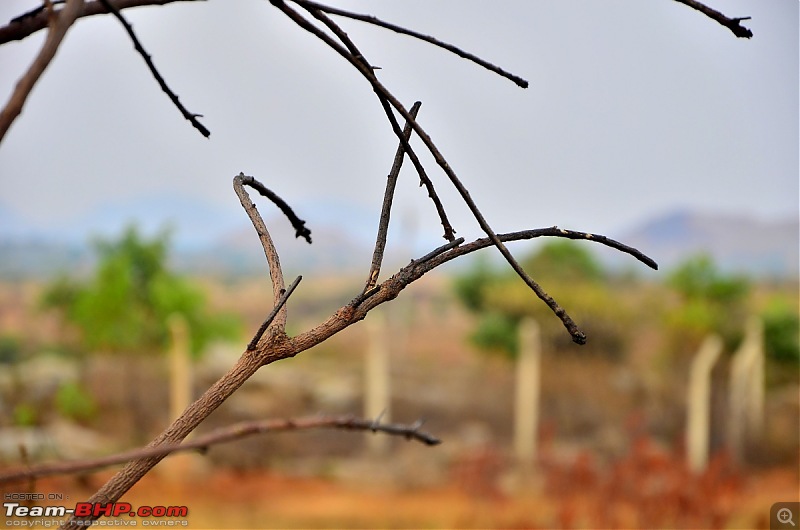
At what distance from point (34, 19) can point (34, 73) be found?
139 mm

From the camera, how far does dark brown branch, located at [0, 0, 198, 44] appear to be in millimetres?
523

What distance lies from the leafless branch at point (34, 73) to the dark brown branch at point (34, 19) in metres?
0.08

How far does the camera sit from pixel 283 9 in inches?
22.2

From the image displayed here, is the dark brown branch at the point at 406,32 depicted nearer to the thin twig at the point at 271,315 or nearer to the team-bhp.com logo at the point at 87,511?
the thin twig at the point at 271,315

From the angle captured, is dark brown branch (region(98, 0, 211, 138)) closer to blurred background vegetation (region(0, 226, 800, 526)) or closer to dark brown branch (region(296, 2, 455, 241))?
dark brown branch (region(296, 2, 455, 241))

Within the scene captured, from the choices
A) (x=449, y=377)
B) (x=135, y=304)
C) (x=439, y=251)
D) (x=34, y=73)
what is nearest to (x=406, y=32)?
(x=439, y=251)

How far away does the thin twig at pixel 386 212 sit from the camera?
639mm

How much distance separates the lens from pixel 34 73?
427 millimetres

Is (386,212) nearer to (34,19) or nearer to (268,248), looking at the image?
(268,248)

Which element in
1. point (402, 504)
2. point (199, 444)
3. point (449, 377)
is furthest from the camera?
point (449, 377)

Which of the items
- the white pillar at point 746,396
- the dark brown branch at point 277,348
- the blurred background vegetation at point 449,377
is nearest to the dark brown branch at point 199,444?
the dark brown branch at point 277,348

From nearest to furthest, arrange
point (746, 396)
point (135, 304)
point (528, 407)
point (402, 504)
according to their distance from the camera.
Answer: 1. point (402, 504)
2. point (528, 407)
3. point (746, 396)
4. point (135, 304)

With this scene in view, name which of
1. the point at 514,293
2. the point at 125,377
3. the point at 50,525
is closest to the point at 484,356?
the point at 514,293

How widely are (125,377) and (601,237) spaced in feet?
22.4
